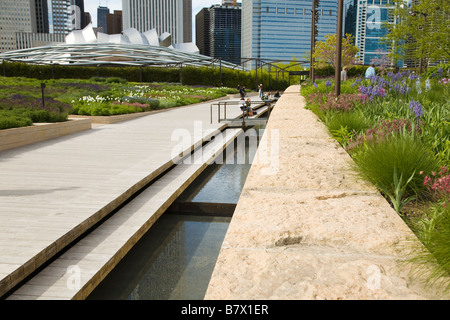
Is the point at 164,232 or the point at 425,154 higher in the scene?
the point at 425,154

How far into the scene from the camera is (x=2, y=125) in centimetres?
867

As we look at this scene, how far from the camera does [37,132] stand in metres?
9.57

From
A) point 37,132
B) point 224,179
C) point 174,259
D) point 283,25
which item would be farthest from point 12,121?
point 283,25

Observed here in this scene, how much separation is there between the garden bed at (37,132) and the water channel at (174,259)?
13.9 feet

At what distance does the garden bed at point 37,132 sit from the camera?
853cm

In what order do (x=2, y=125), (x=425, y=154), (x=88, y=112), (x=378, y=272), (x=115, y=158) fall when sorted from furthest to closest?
(x=88, y=112) < (x=2, y=125) < (x=115, y=158) < (x=425, y=154) < (x=378, y=272)

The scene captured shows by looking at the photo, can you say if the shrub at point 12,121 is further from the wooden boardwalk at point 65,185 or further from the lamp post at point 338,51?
the lamp post at point 338,51

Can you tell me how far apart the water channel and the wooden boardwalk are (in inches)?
14.6

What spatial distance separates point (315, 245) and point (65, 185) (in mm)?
3940

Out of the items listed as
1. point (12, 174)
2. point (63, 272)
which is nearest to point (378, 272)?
point (63, 272)

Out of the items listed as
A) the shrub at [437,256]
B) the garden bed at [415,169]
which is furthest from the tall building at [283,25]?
the shrub at [437,256]

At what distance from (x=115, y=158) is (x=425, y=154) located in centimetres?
530

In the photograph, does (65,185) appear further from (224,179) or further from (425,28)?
(425,28)
